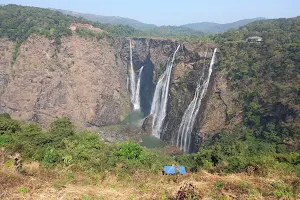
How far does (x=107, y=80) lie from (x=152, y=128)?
1227 cm

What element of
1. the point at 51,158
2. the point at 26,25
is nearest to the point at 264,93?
the point at 51,158

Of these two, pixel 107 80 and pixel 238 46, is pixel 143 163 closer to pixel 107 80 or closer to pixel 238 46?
pixel 238 46

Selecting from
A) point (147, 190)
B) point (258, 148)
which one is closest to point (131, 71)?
point (258, 148)

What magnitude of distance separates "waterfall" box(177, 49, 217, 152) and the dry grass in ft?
67.8

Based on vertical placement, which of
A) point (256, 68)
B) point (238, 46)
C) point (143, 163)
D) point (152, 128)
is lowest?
point (152, 128)

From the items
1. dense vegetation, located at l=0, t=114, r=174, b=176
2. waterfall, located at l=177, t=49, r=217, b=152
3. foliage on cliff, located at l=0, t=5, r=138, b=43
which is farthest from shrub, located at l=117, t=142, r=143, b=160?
foliage on cliff, located at l=0, t=5, r=138, b=43

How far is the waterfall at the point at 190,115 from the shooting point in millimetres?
30438

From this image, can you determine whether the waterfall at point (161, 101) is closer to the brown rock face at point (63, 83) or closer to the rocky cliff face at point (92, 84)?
the rocky cliff face at point (92, 84)

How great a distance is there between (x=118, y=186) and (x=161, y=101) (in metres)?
29.2

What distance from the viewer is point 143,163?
13883 millimetres

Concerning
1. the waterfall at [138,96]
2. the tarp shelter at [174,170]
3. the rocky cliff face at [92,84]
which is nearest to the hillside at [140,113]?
the rocky cliff face at [92,84]

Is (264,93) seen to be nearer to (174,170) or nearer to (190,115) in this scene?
(190,115)

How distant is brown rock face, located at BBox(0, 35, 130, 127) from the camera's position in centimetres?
3559

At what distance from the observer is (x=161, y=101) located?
37.9 metres
